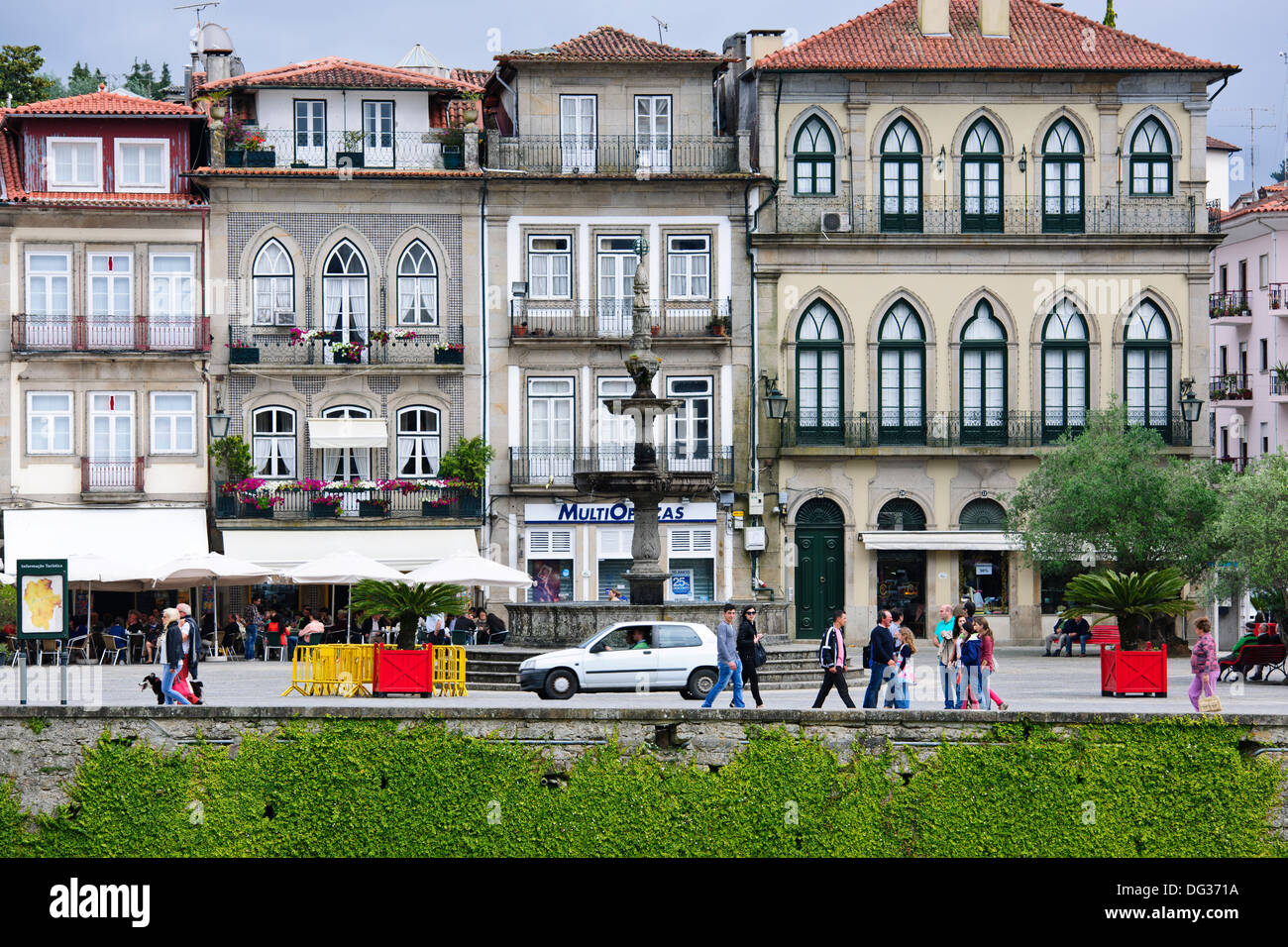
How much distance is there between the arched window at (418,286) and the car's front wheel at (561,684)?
56.4 feet

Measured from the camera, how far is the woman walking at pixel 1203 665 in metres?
25.0

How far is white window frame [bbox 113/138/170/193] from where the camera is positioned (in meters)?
45.0

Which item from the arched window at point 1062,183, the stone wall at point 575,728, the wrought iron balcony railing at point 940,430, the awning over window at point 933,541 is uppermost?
the arched window at point 1062,183

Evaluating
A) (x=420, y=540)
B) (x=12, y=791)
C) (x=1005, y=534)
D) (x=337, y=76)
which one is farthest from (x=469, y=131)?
(x=12, y=791)

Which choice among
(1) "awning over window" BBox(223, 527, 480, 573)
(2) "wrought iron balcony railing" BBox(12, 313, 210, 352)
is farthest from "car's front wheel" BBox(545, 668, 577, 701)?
(2) "wrought iron balcony railing" BBox(12, 313, 210, 352)

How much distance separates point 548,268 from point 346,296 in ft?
15.2

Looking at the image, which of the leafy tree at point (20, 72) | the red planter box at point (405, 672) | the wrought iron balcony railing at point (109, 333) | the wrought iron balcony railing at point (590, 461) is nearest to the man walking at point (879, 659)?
the red planter box at point (405, 672)

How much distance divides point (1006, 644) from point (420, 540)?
13.6m

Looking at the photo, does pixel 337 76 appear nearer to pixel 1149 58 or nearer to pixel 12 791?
pixel 1149 58

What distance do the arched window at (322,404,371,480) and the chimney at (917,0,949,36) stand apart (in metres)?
15.8

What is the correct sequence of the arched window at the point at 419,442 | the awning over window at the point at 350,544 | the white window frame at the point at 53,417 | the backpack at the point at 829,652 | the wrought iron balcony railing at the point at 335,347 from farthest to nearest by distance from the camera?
1. the arched window at the point at 419,442
2. the wrought iron balcony railing at the point at 335,347
3. the white window frame at the point at 53,417
4. the awning over window at the point at 350,544
5. the backpack at the point at 829,652

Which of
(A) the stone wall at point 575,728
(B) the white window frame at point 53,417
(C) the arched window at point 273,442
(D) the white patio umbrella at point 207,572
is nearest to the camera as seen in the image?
(A) the stone wall at point 575,728

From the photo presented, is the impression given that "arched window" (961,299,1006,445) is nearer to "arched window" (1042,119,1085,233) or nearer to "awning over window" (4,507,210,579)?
"arched window" (1042,119,1085,233)

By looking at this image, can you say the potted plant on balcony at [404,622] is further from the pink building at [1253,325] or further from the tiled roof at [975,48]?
the pink building at [1253,325]
